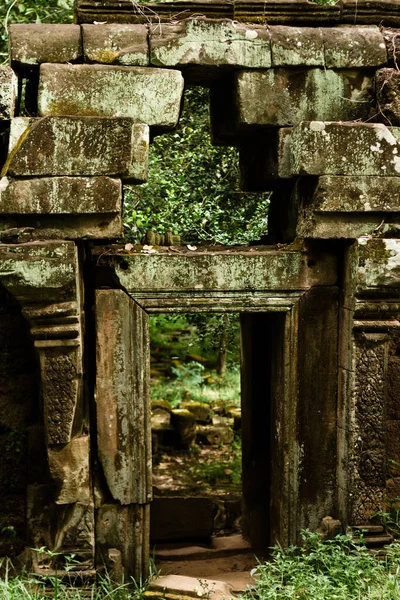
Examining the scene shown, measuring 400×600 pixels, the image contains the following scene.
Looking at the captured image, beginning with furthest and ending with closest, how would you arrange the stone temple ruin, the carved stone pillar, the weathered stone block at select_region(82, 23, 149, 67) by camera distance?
the weathered stone block at select_region(82, 23, 149, 67) → the stone temple ruin → the carved stone pillar

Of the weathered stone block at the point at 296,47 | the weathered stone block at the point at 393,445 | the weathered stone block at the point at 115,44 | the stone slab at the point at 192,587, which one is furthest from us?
the weathered stone block at the point at 393,445

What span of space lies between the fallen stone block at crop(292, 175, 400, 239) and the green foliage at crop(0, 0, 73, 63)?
11.9 feet

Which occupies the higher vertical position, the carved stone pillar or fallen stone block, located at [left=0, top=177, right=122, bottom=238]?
fallen stone block, located at [left=0, top=177, right=122, bottom=238]

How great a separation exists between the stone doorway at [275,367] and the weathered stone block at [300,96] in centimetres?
83

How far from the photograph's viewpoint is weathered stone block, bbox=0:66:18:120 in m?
4.05

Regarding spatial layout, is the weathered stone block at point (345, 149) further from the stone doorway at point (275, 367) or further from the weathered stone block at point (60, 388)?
the weathered stone block at point (60, 388)

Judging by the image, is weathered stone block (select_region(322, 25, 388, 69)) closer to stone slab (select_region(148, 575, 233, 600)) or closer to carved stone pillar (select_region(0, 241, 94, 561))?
carved stone pillar (select_region(0, 241, 94, 561))

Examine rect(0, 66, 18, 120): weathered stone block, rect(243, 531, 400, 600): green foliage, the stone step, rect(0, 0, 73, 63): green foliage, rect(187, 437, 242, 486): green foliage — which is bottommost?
the stone step

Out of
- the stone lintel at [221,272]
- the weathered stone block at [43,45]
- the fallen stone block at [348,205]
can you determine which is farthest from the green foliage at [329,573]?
the weathered stone block at [43,45]

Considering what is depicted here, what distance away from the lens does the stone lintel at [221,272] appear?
14.3ft

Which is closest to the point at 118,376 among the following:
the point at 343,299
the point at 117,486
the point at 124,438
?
the point at 124,438

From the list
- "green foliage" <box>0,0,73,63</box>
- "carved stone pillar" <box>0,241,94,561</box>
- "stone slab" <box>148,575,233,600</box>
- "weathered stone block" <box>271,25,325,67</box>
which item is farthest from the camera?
"green foliage" <box>0,0,73,63</box>

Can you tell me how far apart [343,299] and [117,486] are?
6.00ft

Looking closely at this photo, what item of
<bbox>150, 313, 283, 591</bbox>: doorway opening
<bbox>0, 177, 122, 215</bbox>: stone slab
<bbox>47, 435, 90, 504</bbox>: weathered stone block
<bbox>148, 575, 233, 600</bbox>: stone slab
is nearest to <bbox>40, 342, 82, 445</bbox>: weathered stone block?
<bbox>47, 435, 90, 504</bbox>: weathered stone block
